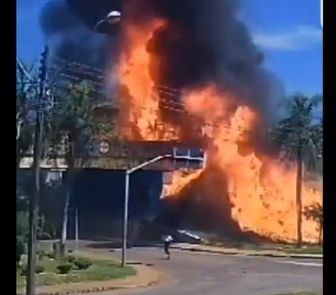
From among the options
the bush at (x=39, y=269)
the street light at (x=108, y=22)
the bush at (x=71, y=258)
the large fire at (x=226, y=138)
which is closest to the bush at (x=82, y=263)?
the bush at (x=71, y=258)

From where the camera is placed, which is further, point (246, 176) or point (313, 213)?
point (246, 176)

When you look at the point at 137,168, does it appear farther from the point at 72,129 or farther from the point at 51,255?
the point at 51,255

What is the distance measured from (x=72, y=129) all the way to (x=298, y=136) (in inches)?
20.1

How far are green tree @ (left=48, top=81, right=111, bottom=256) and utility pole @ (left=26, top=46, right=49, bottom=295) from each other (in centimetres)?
4

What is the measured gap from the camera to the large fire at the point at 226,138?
3.91ft

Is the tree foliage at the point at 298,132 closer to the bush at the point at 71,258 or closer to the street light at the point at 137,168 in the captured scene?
the street light at the point at 137,168

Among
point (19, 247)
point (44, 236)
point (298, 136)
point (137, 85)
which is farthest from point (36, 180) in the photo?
point (298, 136)

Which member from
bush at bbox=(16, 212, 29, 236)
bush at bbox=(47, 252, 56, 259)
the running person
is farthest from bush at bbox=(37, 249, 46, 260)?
the running person

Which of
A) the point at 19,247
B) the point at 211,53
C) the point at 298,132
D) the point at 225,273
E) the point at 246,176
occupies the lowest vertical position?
the point at 225,273

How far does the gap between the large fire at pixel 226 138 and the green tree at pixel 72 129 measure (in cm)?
8

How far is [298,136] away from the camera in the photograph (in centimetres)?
127
